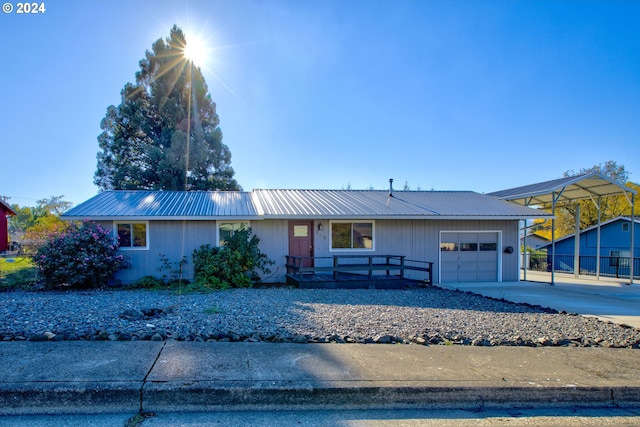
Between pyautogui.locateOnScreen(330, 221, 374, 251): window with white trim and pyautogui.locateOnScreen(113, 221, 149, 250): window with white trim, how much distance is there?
640 cm

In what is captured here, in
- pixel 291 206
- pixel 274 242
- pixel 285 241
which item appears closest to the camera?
pixel 274 242

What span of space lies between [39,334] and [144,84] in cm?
2475

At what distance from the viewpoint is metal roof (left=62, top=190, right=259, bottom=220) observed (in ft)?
38.5

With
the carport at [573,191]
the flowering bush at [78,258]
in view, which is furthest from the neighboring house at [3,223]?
the carport at [573,191]

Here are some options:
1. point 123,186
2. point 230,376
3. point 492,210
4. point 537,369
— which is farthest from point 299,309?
point 123,186

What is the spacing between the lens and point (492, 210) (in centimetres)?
1405

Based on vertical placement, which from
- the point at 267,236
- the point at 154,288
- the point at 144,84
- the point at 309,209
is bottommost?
the point at 154,288

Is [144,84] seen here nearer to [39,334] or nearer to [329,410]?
[39,334]

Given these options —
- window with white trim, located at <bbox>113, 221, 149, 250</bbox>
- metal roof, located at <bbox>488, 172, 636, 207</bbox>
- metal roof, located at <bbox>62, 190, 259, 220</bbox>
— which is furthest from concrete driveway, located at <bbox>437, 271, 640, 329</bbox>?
window with white trim, located at <bbox>113, 221, 149, 250</bbox>

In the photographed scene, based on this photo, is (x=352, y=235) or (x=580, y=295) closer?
(x=580, y=295)

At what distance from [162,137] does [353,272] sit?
17898 millimetres

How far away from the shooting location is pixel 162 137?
79.5 feet

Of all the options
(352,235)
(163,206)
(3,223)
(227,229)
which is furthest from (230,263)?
(3,223)

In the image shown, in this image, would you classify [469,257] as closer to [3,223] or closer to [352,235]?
[352,235]
